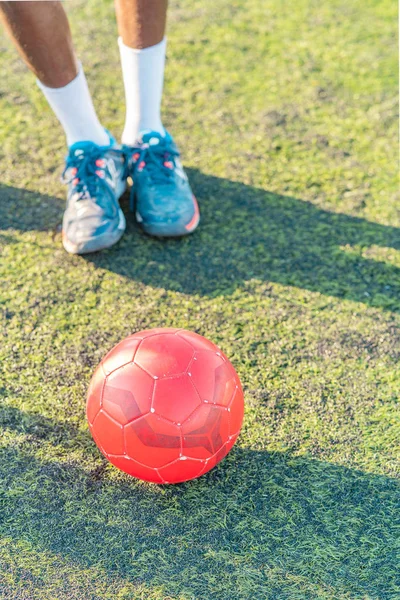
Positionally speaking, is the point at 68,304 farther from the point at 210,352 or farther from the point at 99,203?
the point at 210,352

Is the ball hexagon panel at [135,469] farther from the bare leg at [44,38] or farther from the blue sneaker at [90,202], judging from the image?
the bare leg at [44,38]

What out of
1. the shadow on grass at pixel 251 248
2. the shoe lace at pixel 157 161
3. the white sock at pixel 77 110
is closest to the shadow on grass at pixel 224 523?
the shadow on grass at pixel 251 248

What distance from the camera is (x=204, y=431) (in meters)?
1.95

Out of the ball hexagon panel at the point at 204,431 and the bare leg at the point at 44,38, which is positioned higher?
the bare leg at the point at 44,38

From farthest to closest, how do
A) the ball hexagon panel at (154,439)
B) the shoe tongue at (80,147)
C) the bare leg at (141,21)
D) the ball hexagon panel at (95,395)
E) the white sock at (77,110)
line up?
the shoe tongue at (80,147) → the white sock at (77,110) → the bare leg at (141,21) → the ball hexagon panel at (95,395) → the ball hexagon panel at (154,439)

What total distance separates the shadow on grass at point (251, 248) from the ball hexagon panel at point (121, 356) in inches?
29.9

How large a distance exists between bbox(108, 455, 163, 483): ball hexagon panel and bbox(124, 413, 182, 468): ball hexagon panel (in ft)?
0.13

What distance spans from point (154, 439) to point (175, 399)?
0.14m

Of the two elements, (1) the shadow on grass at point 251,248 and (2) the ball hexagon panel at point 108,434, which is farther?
(1) the shadow on grass at point 251,248

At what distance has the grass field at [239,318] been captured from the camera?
6.56 feet

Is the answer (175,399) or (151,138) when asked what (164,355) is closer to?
(175,399)

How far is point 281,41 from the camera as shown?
4.35 m

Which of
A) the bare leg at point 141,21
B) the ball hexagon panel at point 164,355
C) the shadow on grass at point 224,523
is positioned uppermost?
the bare leg at point 141,21

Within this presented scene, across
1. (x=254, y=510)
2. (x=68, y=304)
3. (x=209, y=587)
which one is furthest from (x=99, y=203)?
(x=209, y=587)
